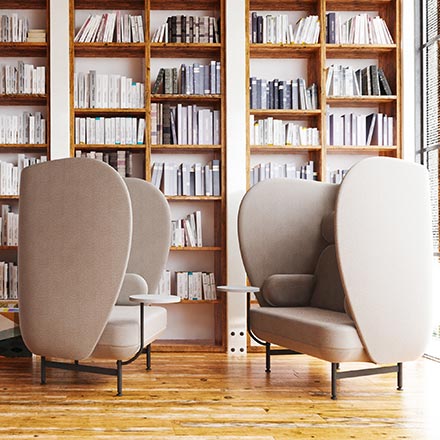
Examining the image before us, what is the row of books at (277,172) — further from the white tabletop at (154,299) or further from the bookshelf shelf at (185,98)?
the white tabletop at (154,299)

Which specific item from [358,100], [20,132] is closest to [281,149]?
[358,100]

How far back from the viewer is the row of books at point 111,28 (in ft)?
17.6

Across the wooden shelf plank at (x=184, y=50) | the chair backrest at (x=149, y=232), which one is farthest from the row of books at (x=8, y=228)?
the wooden shelf plank at (x=184, y=50)

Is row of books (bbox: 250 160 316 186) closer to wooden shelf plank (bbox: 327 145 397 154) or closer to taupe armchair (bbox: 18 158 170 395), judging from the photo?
wooden shelf plank (bbox: 327 145 397 154)

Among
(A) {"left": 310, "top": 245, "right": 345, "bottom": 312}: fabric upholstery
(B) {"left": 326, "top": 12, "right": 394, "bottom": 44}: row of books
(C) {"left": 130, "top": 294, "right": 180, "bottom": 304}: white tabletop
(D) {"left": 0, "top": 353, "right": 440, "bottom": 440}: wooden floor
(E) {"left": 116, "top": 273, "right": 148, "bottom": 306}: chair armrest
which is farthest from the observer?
(B) {"left": 326, "top": 12, "right": 394, "bottom": 44}: row of books

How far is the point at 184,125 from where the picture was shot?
5414mm

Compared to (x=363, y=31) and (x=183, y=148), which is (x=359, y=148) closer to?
(x=363, y=31)

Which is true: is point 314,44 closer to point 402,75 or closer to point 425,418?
point 402,75

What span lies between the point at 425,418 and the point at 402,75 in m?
3.13

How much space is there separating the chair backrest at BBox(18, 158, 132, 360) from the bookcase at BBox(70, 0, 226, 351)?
5.44 ft

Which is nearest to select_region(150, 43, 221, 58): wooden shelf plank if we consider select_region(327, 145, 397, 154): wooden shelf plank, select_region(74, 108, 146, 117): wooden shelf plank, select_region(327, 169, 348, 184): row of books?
select_region(74, 108, 146, 117): wooden shelf plank

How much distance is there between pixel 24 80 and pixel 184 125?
Result: 1.32 meters

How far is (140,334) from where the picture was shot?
12.0 feet

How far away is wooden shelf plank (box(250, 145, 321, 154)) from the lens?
5.38m
